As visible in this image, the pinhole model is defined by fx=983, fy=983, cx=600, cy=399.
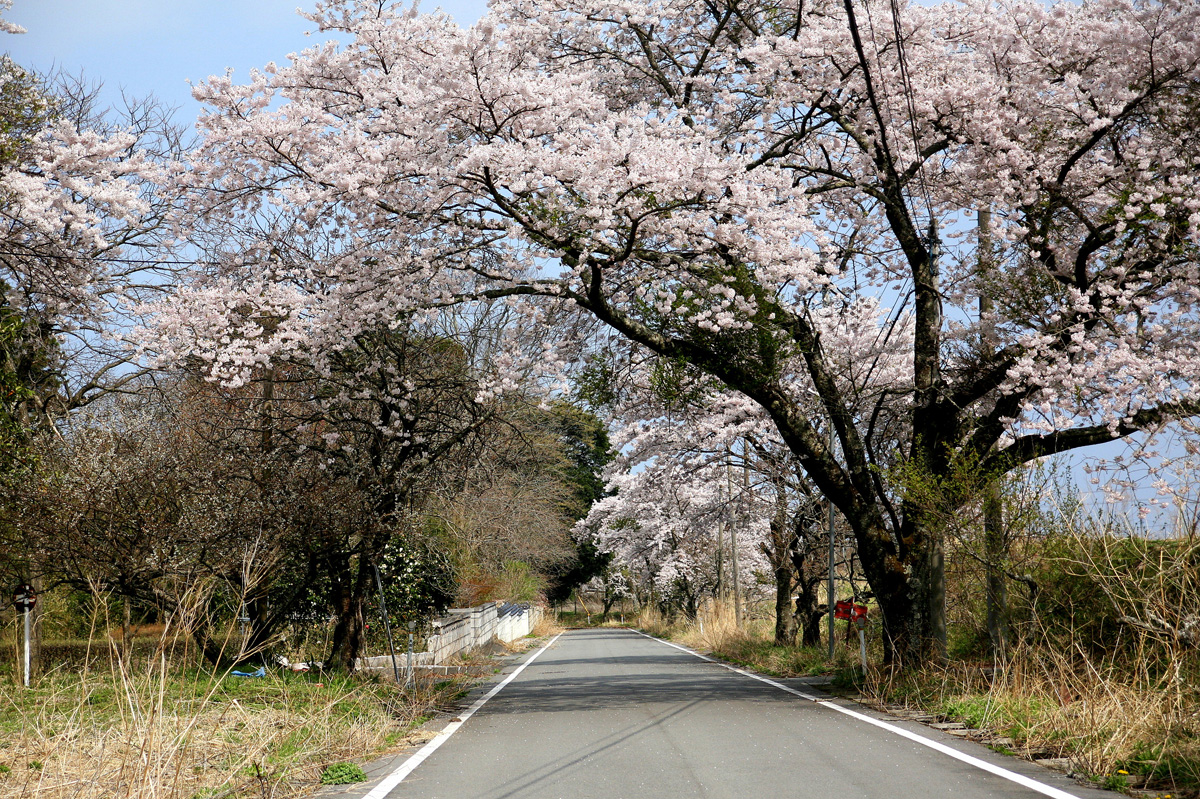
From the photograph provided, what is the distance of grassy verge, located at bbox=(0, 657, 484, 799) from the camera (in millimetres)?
5273

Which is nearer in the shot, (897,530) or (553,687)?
(897,530)

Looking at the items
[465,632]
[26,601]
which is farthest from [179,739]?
[465,632]

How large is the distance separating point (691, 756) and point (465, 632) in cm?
1663

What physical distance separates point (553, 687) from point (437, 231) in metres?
7.41

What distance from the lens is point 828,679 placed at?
15336 millimetres

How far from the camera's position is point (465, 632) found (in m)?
23.7

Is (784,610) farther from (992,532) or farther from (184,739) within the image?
(184,739)

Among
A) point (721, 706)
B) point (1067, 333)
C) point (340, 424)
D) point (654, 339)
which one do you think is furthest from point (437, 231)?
point (1067, 333)

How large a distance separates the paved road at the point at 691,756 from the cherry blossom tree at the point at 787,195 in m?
2.96

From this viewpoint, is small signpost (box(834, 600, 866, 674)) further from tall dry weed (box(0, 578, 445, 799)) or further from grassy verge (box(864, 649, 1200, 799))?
tall dry weed (box(0, 578, 445, 799))

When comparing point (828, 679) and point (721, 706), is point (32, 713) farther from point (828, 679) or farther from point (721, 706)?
point (828, 679)

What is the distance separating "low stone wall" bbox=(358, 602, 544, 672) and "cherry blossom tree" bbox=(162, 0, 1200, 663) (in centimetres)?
611

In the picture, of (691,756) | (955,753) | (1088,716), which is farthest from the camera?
(691,756)

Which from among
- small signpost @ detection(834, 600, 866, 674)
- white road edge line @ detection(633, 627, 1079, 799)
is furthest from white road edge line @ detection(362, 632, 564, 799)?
small signpost @ detection(834, 600, 866, 674)
